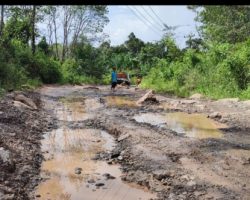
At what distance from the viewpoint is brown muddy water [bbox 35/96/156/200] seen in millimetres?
6969

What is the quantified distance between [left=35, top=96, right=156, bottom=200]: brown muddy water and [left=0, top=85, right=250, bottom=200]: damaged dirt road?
0.05ft

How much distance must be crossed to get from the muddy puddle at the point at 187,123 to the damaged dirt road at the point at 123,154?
0.03 meters

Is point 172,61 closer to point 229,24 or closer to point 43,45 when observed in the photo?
point 229,24

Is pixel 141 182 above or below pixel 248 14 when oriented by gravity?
below

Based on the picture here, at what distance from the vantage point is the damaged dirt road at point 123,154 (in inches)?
275

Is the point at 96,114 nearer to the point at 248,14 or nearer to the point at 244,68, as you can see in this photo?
the point at 244,68

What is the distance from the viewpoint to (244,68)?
1875cm

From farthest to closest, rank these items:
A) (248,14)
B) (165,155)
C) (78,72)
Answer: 1. (78,72)
2. (248,14)
3. (165,155)

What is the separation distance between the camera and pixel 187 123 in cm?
1345

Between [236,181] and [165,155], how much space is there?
1951 millimetres

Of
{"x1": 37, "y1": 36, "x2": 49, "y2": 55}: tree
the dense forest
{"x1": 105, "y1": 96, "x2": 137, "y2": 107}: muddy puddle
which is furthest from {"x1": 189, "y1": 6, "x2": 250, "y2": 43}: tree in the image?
{"x1": 37, "y1": 36, "x2": 49, "y2": 55}: tree

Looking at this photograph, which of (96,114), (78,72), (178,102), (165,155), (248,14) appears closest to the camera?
(165,155)

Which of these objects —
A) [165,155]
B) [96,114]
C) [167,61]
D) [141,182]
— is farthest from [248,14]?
[141,182]

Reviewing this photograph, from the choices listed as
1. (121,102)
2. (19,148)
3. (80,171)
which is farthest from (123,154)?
(121,102)
